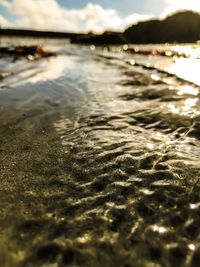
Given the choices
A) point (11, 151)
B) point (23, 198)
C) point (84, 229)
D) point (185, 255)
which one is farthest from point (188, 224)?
point (11, 151)

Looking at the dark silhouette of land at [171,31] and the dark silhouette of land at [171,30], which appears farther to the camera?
the dark silhouette of land at [171,30]

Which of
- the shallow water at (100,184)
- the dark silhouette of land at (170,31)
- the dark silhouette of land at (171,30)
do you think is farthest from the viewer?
the dark silhouette of land at (171,30)

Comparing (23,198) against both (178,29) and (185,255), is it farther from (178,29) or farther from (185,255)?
(178,29)

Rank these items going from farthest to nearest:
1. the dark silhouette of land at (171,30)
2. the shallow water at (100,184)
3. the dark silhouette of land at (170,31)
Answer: the dark silhouette of land at (171,30), the dark silhouette of land at (170,31), the shallow water at (100,184)

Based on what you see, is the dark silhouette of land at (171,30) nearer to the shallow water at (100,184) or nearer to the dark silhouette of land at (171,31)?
the dark silhouette of land at (171,31)

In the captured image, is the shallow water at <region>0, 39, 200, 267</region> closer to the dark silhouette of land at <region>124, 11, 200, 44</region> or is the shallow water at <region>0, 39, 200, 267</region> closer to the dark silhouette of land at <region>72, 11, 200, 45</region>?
the dark silhouette of land at <region>72, 11, 200, 45</region>

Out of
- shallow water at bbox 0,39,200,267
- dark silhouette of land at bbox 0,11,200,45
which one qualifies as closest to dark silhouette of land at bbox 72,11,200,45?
dark silhouette of land at bbox 0,11,200,45

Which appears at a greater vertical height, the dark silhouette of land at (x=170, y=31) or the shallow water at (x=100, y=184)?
the dark silhouette of land at (x=170, y=31)

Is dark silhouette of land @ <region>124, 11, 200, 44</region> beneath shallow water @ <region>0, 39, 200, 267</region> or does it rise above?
above

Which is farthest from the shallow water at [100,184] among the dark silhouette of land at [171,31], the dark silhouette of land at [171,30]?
the dark silhouette of land at [171,30]
